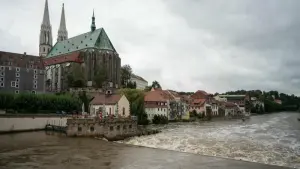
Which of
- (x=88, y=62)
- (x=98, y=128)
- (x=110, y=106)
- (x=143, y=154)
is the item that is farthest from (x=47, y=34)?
(x=143, y=154)

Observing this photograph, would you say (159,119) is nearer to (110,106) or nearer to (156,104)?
(156,104)

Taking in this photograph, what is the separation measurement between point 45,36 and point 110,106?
91.7 meters

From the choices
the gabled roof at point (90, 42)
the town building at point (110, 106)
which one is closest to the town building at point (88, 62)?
the gabled roof at point (90, 42)

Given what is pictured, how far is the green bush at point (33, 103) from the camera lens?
223ft

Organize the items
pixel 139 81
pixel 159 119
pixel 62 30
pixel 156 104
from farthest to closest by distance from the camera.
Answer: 1. pixel 139 81
2. pixel 62 30
3. pixel 156 104
4. pixel 159 119

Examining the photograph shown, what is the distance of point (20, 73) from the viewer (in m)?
89.5

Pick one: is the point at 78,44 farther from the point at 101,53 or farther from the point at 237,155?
the point at 237,155

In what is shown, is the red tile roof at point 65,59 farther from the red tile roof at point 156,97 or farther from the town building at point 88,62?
the red tile roof at point 156,97

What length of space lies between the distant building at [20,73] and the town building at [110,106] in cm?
2738

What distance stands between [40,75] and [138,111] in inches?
1294

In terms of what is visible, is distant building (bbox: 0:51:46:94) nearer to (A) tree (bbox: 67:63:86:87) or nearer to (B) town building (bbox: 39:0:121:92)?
(A) tree (bbox: 67:63:86:87)

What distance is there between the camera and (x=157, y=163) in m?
31.3

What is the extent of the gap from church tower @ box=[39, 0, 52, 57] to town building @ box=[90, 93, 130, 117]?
83.5 metres

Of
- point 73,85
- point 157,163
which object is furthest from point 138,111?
point 157,163
